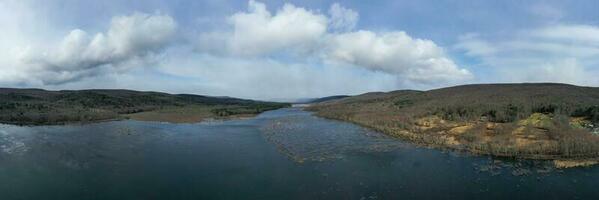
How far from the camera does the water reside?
19469 mm

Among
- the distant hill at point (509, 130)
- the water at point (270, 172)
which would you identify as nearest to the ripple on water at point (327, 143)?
the water at point (270, 172)

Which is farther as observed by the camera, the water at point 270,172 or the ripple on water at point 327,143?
the ripple on water at point 327,143

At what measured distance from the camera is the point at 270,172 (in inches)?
940

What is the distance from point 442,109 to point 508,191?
3445 centimetres

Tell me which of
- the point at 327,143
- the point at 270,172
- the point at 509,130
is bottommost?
the point at 270,172

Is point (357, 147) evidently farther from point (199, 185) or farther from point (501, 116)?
point (501, 116)

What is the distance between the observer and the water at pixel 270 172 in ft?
63.9

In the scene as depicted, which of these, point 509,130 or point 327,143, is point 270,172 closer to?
point 327,143

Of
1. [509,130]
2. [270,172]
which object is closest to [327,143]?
[270,172]

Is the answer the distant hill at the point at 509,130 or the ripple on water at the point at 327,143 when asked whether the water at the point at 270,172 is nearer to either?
the ripple on water at the point at 327,143

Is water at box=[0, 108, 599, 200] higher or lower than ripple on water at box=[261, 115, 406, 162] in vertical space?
lower

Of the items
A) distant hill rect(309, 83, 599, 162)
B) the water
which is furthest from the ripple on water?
distant hill rect(309, 83, 599, 162)

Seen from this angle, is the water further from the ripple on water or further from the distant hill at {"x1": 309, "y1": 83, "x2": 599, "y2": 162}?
the distant hill at {"x1": 309, "y1": 83, "x2": 599, "y2": 162}

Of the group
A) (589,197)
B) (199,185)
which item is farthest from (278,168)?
(589,197)
